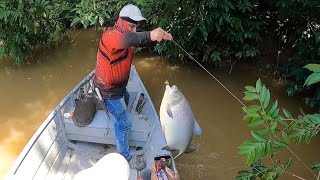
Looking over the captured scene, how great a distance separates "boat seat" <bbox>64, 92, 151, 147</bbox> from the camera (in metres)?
4.85

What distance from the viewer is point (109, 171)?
92.2 inches

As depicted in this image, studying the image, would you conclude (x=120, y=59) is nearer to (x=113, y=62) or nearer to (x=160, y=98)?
(x=113, y=62)

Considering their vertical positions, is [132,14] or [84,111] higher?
[132,14]

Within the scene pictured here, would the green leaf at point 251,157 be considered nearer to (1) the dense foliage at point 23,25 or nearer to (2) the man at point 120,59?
(2) the man at point 120,59

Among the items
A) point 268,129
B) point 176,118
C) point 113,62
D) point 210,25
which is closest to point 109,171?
point 176,118

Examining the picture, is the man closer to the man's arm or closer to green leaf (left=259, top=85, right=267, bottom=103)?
the man's arm

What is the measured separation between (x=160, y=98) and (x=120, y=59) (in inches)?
131

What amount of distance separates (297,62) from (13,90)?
5.15 meters

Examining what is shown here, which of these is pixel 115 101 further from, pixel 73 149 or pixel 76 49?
pixel 76 49

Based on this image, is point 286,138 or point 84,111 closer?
Answer: point 286,138

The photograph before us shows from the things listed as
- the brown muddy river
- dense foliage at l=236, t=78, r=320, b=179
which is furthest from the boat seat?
dense foliage at l=236, t=78, r=320, b=179

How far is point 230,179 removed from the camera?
537 cm

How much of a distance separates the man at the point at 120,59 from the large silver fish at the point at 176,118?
65cm

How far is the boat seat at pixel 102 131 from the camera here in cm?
485
